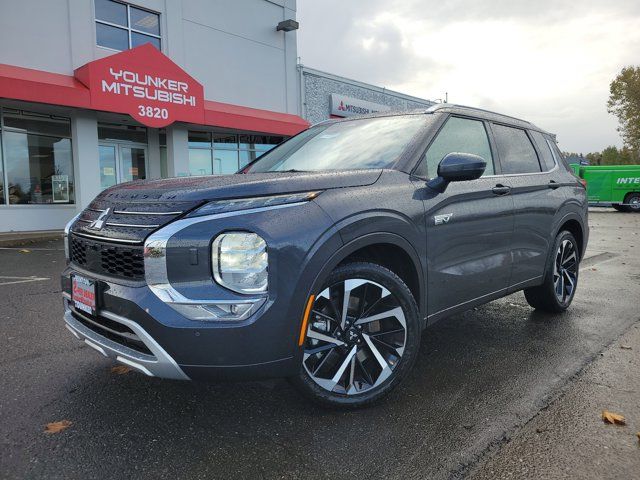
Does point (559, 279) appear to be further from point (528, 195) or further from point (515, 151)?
point (515, 151)

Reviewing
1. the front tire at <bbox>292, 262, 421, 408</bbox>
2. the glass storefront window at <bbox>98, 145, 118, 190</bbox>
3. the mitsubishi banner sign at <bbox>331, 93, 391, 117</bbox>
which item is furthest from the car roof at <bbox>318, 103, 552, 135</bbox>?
the mitsubishi banner sign at <bbox>331, 93, 391, 117</bbox>

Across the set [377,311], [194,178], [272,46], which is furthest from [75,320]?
[272,46]

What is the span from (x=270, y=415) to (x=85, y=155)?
1241cm

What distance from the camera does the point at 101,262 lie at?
8.18 feet

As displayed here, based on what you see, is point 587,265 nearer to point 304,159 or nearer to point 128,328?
point 304,159

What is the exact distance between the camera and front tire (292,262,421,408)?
8.22 feet

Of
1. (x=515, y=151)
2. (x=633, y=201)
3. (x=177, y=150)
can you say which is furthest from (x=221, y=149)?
(x=633, y=201)

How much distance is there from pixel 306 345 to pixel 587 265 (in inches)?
281

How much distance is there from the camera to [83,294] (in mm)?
2588

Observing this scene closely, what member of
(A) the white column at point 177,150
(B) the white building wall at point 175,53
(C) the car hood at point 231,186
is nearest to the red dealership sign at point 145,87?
(B) the white building wall at point 175,53

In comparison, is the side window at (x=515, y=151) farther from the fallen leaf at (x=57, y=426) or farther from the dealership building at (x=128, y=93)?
the dealership building at (x=128, y=93)

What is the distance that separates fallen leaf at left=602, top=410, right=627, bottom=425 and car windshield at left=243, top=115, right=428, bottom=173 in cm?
188

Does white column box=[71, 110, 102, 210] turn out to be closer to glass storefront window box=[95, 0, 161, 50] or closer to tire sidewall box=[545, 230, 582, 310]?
glass storefront window box=[95, 0, 161, 50]

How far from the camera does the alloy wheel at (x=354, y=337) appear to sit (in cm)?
252
